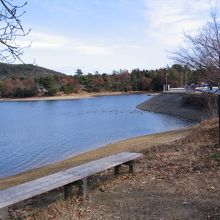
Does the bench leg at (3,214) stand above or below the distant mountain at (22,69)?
below

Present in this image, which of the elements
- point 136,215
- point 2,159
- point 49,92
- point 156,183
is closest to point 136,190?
point 156,183

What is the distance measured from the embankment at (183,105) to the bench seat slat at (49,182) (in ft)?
121

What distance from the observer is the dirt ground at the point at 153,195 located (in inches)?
251

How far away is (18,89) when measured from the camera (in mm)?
145000

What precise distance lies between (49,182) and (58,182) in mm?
145

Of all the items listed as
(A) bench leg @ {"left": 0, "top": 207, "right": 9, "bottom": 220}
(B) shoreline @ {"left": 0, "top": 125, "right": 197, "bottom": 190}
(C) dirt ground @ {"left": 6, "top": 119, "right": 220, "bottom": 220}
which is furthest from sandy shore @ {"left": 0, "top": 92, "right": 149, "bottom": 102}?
(A) bench leg @ {"left": 0, "top": 207, "right": 9, "bottom": 220}

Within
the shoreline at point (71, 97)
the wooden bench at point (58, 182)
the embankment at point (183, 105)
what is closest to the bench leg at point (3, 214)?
the wooden bench at point (58, 182)

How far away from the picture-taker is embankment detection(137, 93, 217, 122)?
5144cm

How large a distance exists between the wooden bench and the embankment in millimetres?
36618

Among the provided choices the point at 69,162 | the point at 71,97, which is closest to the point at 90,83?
the point at 71,97

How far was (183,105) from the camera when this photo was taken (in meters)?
63.3

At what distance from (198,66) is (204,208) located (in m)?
11.6

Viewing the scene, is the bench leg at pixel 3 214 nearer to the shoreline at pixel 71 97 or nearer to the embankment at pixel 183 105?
the embankment at pixel 183 105

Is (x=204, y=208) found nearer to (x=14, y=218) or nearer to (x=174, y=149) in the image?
(x=14, y=218)
